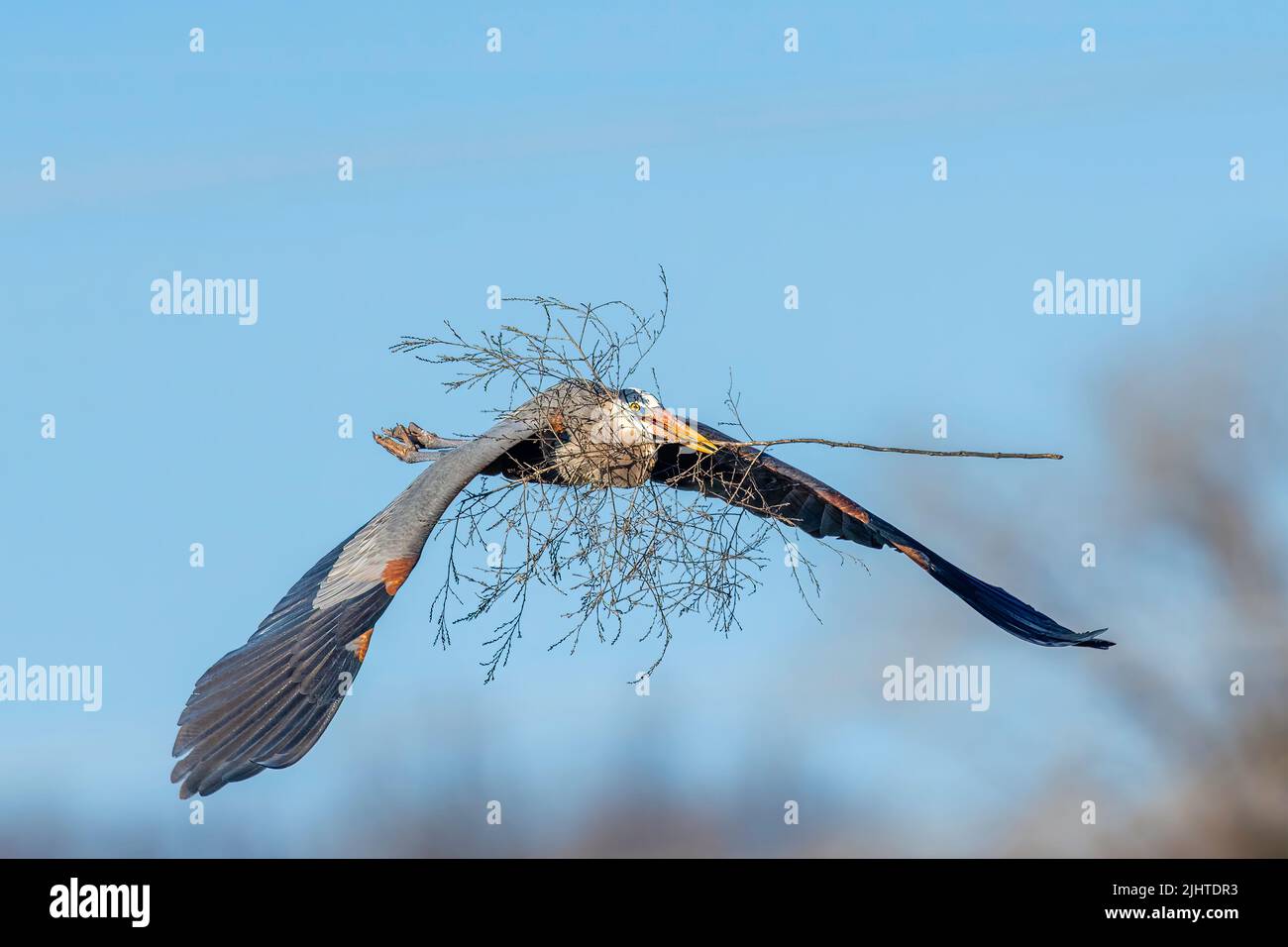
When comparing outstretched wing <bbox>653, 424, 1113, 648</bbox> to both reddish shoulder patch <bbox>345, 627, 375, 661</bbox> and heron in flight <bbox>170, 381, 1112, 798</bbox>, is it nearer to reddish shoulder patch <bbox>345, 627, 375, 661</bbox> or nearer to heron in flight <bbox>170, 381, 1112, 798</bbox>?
heron in flight <bbox>170, 381, 1112, 798</bbox>

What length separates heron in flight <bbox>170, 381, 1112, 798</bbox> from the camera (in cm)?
1180

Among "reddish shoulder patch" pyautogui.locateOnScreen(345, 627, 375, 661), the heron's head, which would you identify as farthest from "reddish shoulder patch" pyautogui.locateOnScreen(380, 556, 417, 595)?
the heron's head

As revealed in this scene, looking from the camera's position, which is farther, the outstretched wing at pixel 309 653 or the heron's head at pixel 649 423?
the heron's head at pixel 649 423

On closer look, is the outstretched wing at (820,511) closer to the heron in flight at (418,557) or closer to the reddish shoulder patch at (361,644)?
the heron in flight at (418,557)

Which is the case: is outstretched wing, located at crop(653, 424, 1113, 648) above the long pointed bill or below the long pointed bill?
below

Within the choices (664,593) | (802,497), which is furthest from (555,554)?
(802,497)

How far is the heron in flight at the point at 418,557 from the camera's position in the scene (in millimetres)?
11805

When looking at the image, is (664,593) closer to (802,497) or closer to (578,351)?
(578,351)

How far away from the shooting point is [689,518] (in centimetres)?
1213

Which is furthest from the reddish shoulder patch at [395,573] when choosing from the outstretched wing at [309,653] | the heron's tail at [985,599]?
the heron's tail at [985,599]

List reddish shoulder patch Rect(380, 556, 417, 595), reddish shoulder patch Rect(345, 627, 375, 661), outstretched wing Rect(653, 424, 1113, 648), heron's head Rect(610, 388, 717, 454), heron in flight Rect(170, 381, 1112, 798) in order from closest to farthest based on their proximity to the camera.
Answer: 1. heron in flight Rect(170, 381, 1112, 798)
2. reddish shoulder patch Rect(345, 627, 375, 661)
3. reddish shoulder patch Rect(380, 556, 417, 595)
4. heron's head Rect(610, 388, 717, 454)
5. outstretched wing Rect(653, 424, 1113, 648)

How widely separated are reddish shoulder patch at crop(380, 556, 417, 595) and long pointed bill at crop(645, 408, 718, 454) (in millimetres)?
1917

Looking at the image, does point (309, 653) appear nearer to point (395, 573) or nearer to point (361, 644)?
point (361, 644)

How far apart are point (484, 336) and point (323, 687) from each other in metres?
2.52
